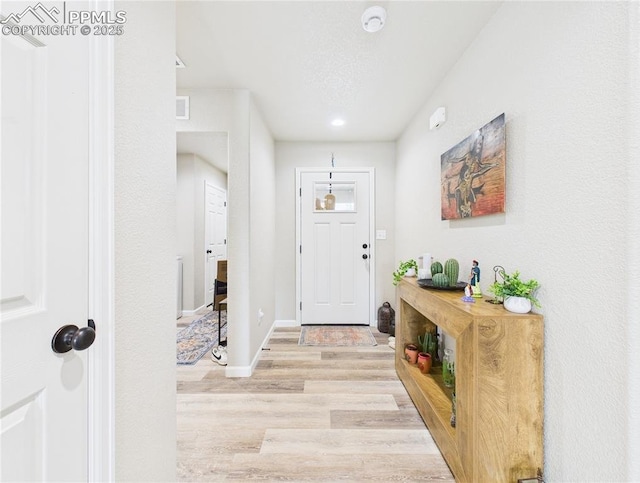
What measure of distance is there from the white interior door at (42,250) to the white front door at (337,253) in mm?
3205

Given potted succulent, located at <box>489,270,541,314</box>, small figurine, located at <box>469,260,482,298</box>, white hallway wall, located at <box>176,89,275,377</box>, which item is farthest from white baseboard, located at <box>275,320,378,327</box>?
potted succulent, located at <box>489,270,541,314</box>

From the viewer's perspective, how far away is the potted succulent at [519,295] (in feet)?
4.35

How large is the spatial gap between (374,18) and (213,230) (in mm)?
4349

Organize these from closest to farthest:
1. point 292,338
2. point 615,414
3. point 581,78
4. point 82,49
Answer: point 82,49
point 615,414
point 581,78
point 292,338

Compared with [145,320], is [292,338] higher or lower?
lower

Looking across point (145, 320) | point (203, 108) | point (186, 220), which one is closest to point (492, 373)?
point (145, 320)

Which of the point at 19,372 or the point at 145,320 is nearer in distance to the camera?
the point at 19,372

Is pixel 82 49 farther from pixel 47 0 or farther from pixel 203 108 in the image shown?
pixel 203 108

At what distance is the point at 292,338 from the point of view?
3498mm

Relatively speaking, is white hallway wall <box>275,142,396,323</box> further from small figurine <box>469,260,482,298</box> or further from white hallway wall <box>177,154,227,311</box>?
small figurine <box>469,260,482,298</box>

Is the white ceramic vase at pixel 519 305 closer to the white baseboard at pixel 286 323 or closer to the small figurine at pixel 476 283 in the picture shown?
the small figurine at pixel 476 283

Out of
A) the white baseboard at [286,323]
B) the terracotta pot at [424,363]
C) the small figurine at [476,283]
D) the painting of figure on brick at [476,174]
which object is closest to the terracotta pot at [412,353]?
the terracotta pot at [424,363]

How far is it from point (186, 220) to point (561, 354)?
4679 millimetres

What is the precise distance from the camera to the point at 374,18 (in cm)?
164
